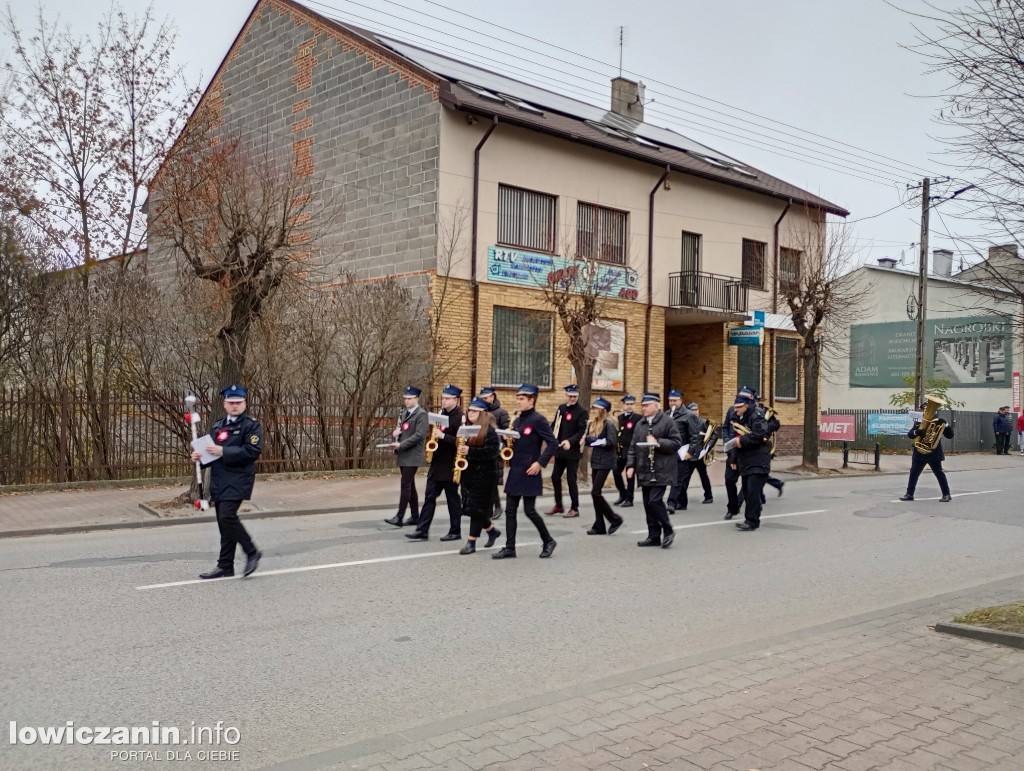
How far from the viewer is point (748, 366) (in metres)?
28.4

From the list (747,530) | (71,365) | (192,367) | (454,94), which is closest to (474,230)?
(454,94)

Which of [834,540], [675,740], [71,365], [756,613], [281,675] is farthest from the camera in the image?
[71,365]

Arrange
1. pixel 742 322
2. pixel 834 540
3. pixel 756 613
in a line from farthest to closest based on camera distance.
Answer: pixel 742 322 → pixel 834 540 → pixel 756 613

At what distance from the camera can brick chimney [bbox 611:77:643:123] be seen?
105 ft

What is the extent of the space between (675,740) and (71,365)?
14.3m

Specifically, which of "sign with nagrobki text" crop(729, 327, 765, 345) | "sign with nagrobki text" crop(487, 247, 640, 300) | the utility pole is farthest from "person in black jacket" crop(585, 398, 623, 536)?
"sign with nagrobki text" crop(729, 327, 765, 345)

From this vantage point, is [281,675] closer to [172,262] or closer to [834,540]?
[834,540]

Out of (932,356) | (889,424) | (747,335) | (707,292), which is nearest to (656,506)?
(707,292)

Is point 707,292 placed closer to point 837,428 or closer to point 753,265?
point 753,265

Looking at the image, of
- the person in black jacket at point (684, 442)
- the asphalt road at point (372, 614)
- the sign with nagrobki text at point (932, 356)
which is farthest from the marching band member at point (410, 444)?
the sign with nagrobki text at point (932, 356)

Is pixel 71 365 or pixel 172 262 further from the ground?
pixel 172 262

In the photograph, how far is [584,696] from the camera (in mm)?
4969

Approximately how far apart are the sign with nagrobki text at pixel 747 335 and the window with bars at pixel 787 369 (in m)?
2.55

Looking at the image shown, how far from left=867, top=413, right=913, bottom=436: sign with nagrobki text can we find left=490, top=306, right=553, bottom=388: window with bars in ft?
37.0
